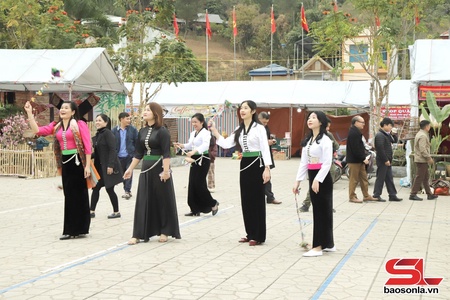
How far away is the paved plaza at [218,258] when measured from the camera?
6.39m

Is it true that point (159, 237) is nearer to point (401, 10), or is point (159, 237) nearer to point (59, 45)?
point (401, 10)

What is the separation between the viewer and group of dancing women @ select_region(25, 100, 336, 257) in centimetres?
825

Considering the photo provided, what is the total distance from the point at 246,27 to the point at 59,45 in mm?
52363

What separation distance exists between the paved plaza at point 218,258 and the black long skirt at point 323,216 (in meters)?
0.20

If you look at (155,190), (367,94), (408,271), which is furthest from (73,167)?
(367,94)

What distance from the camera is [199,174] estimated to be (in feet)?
38.8

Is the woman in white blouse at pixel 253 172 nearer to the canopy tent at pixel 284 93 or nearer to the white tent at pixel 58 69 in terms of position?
the white tent at pixel 58 69

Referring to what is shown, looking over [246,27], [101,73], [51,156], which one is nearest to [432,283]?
[51,156]

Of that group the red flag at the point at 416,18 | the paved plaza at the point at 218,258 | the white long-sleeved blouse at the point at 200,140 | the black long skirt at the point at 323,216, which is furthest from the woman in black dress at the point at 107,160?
the red flag at the point at 416,18

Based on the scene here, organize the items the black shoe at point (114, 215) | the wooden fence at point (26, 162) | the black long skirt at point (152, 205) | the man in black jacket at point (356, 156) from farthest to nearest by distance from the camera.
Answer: the wooden fence at point (26, 162) → the man in black jacket at point (356, 156) → the black shoe at point (114, 215) → the black long skirt at point (152, 205)

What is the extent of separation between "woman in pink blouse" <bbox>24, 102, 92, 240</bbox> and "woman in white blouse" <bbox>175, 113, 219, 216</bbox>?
7.82 feet

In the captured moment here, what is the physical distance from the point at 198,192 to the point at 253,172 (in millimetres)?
2835

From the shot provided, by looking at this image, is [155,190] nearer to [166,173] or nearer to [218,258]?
[166,173]

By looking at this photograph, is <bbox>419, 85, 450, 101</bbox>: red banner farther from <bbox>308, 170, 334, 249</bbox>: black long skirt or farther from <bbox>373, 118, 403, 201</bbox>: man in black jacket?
<bbox>308, 170, 334, 249</bbox>: black long skirt
